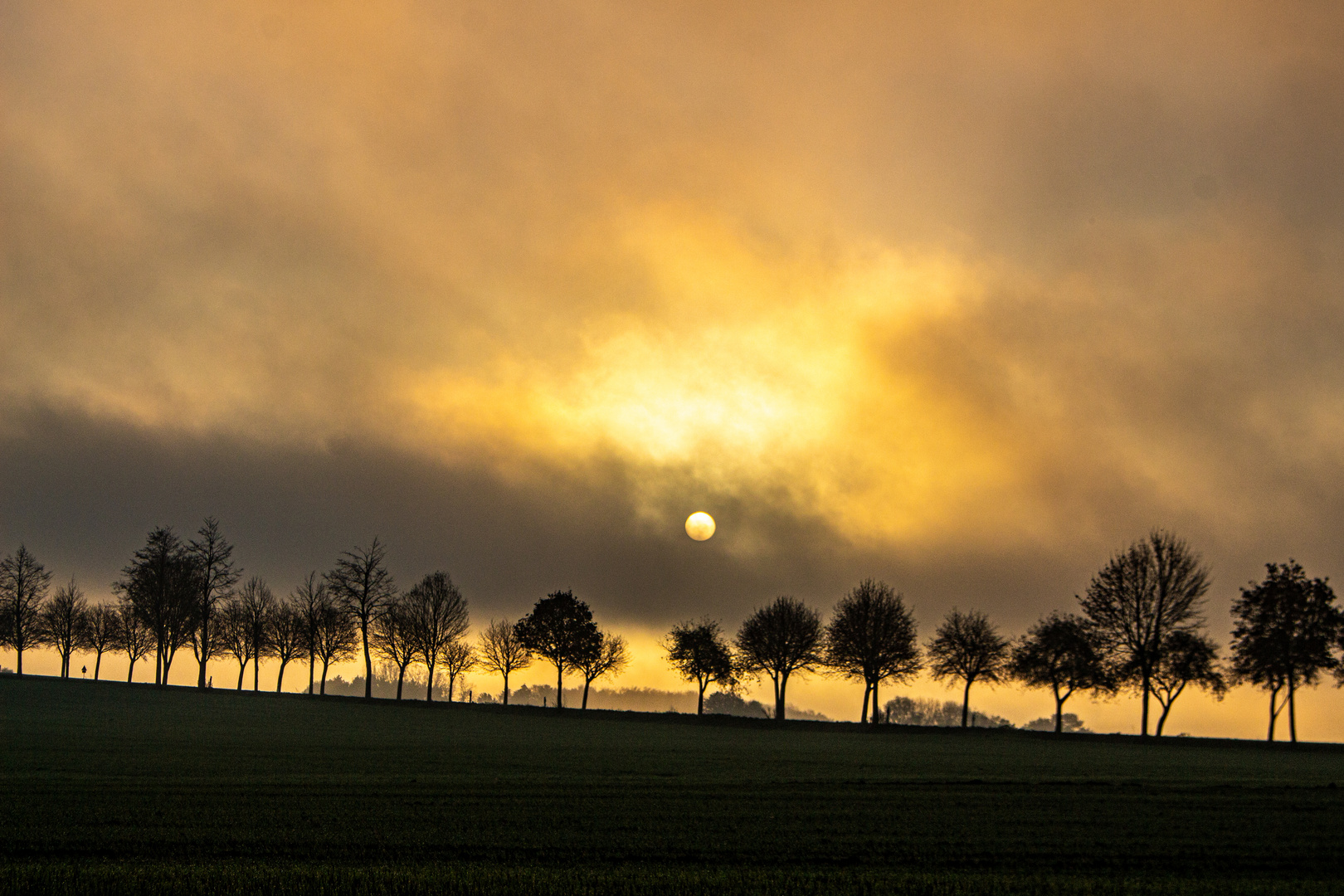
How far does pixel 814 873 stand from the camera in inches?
650

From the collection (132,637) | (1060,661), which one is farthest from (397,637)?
(1060,661)

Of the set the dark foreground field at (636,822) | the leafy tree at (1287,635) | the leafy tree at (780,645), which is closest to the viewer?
the dark foreground field at (636,822)

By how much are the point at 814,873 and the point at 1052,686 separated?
82.5 m

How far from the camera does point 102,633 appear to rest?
12238 cm

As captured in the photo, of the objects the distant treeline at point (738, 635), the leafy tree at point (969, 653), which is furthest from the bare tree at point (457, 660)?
the leafy tree at point (969, 653)

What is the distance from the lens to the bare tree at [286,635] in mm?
111812

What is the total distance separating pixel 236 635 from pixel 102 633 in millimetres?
22643

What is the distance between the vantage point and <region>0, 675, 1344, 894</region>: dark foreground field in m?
16.0

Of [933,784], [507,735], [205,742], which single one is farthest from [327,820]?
[507,735]

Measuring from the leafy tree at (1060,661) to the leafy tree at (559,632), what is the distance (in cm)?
4826

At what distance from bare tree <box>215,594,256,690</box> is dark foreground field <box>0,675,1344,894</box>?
74.8m

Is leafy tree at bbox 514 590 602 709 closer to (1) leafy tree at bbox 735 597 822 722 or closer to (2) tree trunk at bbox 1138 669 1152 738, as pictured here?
(1) leafy tree at bbox 735 597 822 722

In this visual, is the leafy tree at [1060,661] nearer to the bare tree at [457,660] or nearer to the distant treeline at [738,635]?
the distant treeline at [738,635]

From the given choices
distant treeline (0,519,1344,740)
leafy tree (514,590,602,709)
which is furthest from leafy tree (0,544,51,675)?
leafy tree (514,590,602,709)
